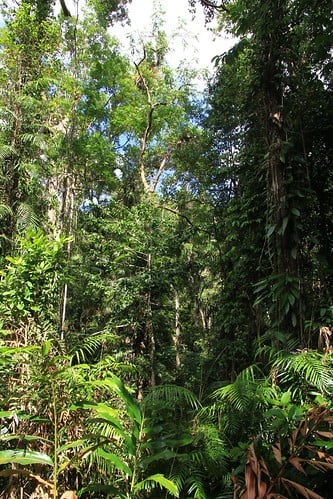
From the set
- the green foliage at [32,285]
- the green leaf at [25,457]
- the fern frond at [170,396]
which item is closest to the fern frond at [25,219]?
the green foliage at [32,285]

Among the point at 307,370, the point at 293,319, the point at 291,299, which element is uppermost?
the point at 291,299

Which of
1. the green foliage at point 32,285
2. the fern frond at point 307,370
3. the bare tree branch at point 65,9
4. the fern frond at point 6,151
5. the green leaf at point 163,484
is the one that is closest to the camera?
the green leaf at point 163,484

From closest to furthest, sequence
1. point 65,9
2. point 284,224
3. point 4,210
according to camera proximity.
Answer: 1. point 284,224
2. point 4,210
3. point 65,9

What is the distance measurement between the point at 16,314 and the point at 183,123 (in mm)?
9035

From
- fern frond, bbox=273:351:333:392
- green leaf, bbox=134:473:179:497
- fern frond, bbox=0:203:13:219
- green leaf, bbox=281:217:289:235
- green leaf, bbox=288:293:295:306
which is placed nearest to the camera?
green leaf, bbox=134:473:179:497

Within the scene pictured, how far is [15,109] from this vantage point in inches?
205

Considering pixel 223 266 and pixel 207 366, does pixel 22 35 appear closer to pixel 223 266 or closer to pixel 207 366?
pixel 223 266

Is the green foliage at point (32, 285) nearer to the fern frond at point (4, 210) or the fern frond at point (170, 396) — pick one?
the fern frond at point (170, 396)

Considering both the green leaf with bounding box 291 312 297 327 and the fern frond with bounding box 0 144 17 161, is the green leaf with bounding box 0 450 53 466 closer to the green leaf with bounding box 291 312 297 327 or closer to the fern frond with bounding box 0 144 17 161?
the green leaf with bounding box 291 312 297 327

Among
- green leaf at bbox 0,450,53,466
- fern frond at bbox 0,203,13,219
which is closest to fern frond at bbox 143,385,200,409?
green leaf at bbox 0,450,53,466

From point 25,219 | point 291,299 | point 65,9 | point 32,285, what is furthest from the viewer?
point 65,9

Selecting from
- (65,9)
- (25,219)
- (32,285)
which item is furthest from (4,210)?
(65,9)

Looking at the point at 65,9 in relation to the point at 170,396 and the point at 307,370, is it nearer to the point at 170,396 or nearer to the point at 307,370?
the point at 170,396

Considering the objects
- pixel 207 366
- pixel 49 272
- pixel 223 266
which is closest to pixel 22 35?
pixel 49 272
